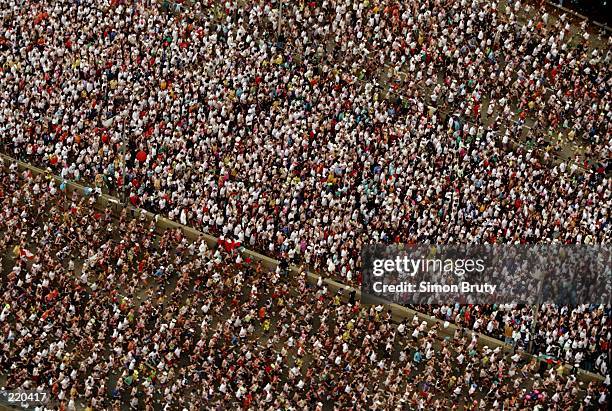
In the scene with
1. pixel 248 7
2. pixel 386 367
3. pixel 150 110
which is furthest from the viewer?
pixel 248 7

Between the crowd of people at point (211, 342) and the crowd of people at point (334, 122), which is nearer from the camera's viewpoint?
the crowd of people at point (211, 342)

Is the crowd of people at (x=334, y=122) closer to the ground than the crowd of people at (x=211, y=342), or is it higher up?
higher up

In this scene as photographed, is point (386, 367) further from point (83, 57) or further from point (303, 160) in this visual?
point (83, 57)

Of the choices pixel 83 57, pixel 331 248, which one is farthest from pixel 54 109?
pixel 331 248

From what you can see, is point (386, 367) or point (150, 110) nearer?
point (386, 367)

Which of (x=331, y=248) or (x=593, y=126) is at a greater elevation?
(x=593, y=126)
